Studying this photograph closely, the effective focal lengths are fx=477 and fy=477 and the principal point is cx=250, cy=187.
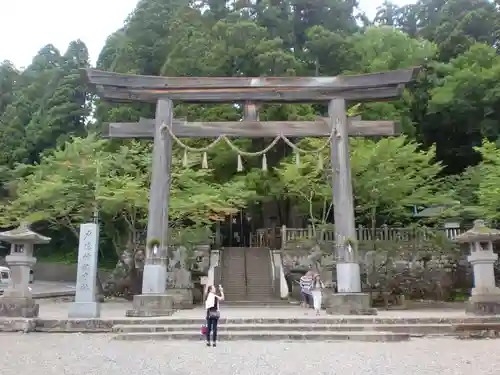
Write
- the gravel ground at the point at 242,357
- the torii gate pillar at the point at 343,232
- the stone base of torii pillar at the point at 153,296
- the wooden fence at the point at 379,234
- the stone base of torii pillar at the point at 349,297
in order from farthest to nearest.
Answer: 1. the wooden fence at the point at 379,234
2. the torii gate pillar at the point at 343,232
3. the stone base of torii pillar at the point at 349,297
4. the stone base of torii pillar at the point at 153,296
5. the gravel ground at the point at 242,357

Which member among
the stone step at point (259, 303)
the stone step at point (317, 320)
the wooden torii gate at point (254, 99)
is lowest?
the stone step at point (317, 320)

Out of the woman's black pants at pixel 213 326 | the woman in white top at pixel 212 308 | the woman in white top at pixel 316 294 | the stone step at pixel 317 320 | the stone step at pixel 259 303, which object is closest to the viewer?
the woman in white top at pixel 212 308

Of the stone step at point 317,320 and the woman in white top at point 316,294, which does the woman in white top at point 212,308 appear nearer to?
the stone step at point 317,320

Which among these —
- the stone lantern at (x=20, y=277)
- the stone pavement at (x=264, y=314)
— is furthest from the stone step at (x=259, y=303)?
the stone lantern at (x=20, y=277)

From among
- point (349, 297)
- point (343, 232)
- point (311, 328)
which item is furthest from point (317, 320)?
point (343, 232)

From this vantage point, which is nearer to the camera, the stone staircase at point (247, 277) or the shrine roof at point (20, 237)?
the shrine roof at point (20, 237)

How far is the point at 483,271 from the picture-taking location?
12.7 metres

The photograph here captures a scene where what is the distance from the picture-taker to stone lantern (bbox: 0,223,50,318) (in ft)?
38.6

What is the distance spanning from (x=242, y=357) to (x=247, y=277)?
1313 cm

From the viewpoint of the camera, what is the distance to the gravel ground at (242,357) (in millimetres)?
6688

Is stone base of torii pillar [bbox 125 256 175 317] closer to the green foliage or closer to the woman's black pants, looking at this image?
the woman's black pants

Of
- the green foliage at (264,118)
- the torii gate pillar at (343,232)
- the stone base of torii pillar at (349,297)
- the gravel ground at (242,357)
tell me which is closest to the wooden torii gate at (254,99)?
the torii gate pillar at (343,232)

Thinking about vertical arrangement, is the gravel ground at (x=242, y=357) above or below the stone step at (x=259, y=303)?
below

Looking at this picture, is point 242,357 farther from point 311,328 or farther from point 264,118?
point 264,118
